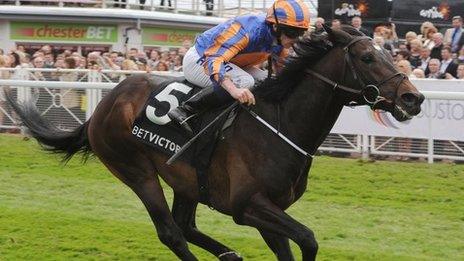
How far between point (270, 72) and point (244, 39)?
0.89ft

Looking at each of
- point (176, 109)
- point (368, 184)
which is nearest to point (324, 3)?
point (368, 184)

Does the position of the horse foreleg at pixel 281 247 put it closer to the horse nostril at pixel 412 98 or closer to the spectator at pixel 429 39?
the horse nostril at pixel 412 98

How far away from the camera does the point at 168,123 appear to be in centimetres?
566

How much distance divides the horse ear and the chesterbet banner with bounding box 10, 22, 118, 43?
1439cm

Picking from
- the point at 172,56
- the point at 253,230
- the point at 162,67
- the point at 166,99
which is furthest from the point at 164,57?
the point at 166,99

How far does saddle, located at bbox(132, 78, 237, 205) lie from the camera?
535 centimetres

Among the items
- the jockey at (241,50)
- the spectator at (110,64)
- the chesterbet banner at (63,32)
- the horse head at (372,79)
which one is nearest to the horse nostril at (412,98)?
the horse head at (372,79)

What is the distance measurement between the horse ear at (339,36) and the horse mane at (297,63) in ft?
0.10

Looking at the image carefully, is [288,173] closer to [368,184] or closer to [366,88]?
[366,88]

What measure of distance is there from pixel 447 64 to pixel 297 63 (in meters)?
5.69

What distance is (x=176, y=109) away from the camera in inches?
218

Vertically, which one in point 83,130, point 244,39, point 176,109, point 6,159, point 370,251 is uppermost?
point 244,39

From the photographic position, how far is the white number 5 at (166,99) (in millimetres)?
5654

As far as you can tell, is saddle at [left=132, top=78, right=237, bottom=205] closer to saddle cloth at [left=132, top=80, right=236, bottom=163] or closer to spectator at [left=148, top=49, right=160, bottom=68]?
saddle cloth at [left=132, top=80, right=236, bottom=163]
